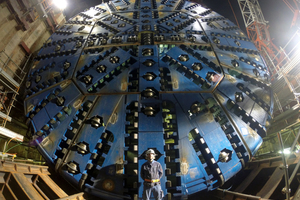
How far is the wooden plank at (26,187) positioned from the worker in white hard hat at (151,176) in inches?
89.6

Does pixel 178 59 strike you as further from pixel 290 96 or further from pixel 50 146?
pixel 290 96

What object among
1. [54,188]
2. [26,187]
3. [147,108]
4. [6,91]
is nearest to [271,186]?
[147,108]

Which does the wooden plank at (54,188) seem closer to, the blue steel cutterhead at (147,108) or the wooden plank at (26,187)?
the blue steel cutterhead at (147,108)

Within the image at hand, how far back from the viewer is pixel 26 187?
3.71m

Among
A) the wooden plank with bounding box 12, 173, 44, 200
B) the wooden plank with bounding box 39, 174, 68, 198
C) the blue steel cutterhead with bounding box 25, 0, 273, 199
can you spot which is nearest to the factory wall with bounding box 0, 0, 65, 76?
the blue steel cutterhead with bounding box 25, 0, 273, 199

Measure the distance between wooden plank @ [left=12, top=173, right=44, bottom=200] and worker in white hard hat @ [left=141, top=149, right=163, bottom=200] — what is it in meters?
2.28

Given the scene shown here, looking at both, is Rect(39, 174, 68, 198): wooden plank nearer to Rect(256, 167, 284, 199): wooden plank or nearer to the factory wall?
Rect(256, 167, 284, 199): wooden plank

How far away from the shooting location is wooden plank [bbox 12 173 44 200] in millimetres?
3632

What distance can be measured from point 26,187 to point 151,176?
2700mm

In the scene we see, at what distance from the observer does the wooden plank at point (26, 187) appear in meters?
3.63

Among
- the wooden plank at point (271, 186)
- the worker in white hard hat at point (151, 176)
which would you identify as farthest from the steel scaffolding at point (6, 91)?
the wooden plank at point (271, 186)

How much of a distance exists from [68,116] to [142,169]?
2739 millimetres

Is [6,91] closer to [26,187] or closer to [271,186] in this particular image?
[26,187]

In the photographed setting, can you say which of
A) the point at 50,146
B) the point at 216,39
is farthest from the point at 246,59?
the point at 50,146
